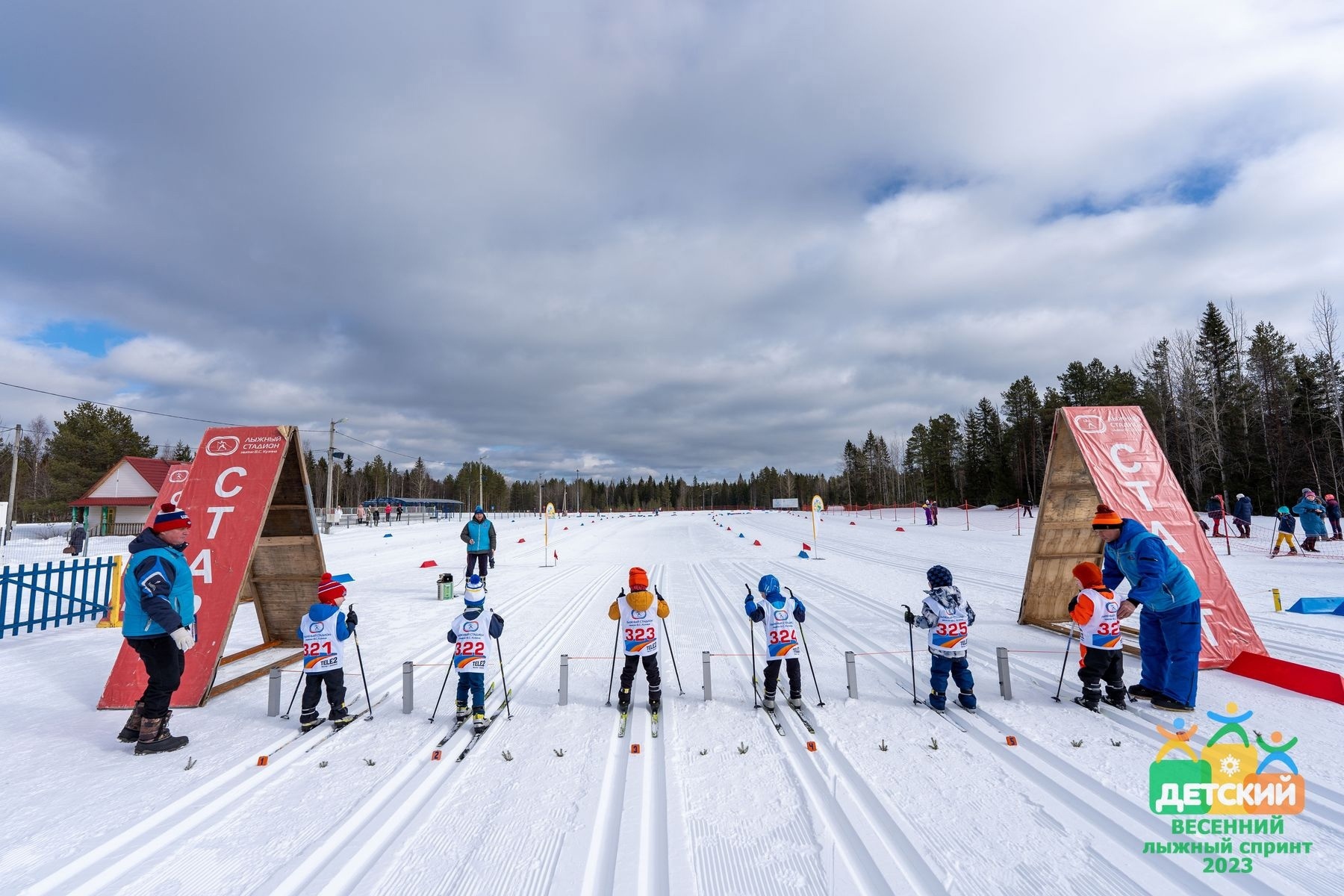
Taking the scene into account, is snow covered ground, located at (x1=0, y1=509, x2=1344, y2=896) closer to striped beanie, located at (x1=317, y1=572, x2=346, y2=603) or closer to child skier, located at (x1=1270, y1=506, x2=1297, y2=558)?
striped beanie, located at (x1=317, y1=572, x2=346, y2=603)

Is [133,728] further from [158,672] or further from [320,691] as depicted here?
[320,691]

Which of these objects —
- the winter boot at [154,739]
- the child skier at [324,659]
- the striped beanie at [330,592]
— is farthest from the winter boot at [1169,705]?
the winter boot at [154,739]

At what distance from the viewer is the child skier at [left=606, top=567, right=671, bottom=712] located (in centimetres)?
621

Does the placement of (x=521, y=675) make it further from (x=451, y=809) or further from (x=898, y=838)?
(x=898, y=838)

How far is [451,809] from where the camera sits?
4207 mm

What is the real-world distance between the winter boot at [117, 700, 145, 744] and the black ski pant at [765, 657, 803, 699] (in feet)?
21.5

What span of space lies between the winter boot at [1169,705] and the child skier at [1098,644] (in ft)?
0.92

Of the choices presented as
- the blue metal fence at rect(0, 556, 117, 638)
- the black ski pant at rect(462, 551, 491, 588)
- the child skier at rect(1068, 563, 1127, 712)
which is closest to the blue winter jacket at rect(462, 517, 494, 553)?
the black ski pant at rect(462, 551, 491, 588)

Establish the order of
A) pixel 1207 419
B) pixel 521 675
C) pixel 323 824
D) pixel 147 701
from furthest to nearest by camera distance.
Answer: pixel 1207 419, pixel 521 675, pixel 147 701, pixel 323 824

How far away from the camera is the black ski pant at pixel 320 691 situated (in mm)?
5672

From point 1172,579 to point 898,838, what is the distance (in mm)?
4725

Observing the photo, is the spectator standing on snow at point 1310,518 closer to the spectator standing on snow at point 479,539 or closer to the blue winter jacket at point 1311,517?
the blue winter jacket at point 1311,517

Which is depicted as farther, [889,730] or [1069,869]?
[889,730]

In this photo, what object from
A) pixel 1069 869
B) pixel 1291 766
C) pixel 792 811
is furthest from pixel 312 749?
pixel 1291 766
